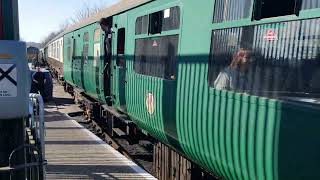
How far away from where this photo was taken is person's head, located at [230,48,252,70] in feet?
14.3

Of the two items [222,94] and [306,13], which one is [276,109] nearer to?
[306,13]

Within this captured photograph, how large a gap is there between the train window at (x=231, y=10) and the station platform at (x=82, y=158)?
3062 mm

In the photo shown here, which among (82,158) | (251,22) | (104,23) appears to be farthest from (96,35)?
(251,22)

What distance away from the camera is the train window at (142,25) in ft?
25.8

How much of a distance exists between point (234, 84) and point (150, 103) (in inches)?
115

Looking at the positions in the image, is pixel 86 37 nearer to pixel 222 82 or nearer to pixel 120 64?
pixel 120 64

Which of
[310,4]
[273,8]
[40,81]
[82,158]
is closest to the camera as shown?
[310,4]

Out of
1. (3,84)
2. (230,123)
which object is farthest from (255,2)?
(3,84)

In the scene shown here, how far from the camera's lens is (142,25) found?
26.7 feet

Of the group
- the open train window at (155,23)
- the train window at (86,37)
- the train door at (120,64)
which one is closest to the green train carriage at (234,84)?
the open train window at (155,23)

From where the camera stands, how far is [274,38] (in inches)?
157

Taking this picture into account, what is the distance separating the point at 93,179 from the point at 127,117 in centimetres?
246

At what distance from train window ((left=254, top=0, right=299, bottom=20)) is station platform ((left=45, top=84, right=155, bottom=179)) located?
12.3 ft

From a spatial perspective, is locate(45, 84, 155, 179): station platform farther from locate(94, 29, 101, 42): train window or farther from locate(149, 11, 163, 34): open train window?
locate(94, 29, 101, 42): train window
